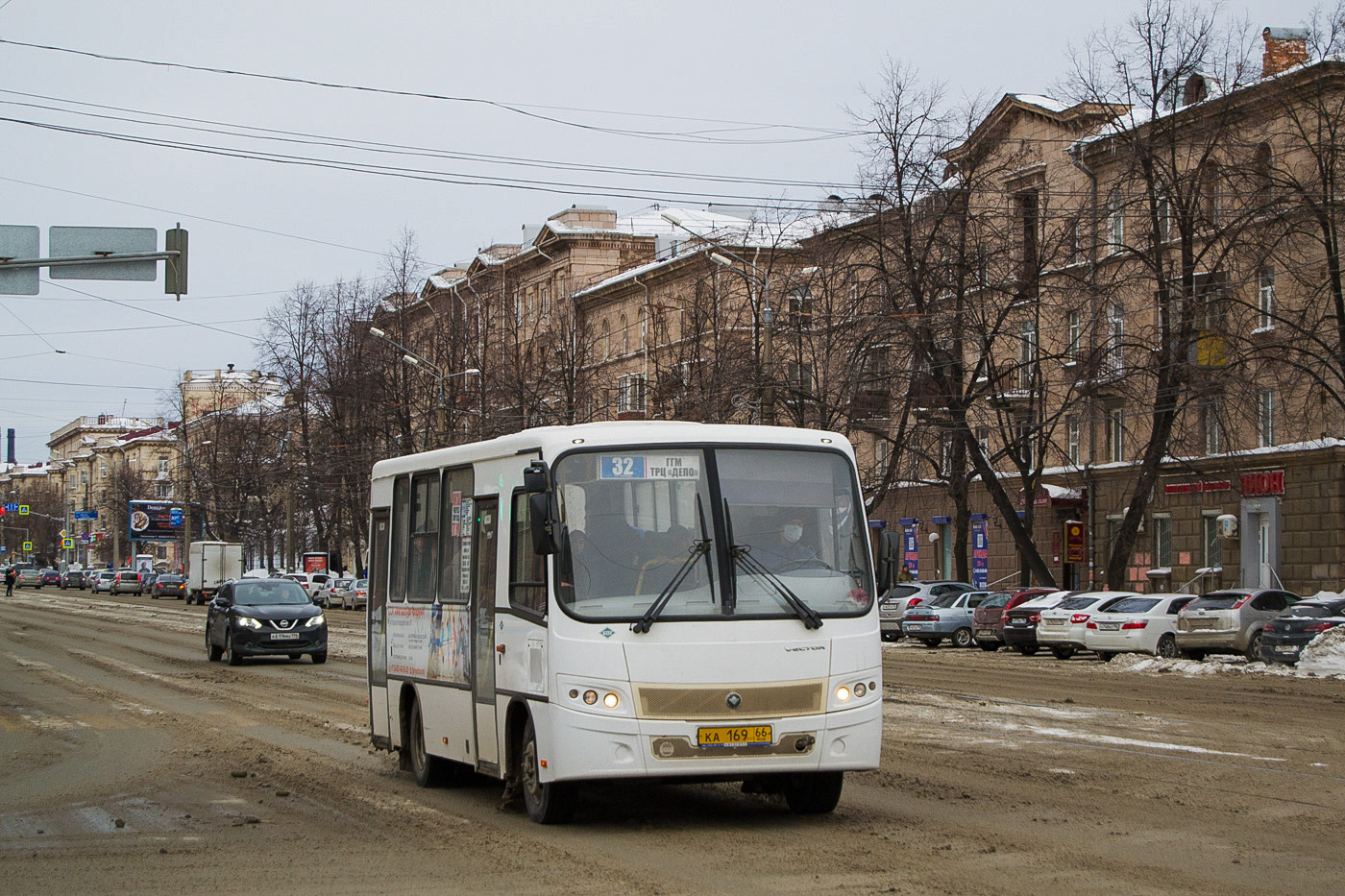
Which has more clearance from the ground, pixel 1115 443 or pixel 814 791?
pixel 1115 443

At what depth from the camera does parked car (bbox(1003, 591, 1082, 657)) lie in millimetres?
34906

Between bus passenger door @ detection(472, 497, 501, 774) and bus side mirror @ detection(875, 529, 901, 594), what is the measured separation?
2688 mm

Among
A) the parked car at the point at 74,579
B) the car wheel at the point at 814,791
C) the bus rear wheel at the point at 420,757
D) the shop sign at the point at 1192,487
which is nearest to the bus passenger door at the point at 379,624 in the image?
the bus rear wheel at the point at 420,757

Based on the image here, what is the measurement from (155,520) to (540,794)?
110475mm

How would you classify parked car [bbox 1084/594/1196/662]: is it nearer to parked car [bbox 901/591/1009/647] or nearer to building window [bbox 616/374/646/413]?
parked car [bbox 901/591/1009/647]

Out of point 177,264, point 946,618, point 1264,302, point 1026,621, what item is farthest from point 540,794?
point 1264,302

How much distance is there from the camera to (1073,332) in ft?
149

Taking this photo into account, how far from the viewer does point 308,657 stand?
33844 mm

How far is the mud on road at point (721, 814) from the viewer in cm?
869

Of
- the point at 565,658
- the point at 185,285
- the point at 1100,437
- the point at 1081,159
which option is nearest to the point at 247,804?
the point at 565,658

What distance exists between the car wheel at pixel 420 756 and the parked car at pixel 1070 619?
71.1ft

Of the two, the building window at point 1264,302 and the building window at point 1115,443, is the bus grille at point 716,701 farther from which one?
the building window at point 1115,443

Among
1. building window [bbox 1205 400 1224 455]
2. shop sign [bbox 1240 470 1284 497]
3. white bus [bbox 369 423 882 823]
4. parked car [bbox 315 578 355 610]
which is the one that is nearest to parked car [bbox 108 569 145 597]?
parked car [bbox 315 578 355 610]

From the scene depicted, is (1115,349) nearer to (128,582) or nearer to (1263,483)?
(1263,483)
